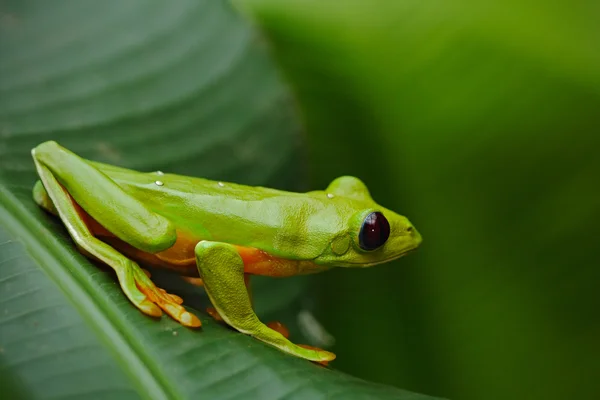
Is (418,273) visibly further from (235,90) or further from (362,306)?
(235,90)

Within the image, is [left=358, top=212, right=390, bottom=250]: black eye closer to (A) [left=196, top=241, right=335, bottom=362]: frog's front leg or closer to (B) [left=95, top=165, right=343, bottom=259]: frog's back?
(B) [left=95, top=165, right=343, bottom=259]: frog's back

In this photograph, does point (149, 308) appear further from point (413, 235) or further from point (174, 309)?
point (413, 235)

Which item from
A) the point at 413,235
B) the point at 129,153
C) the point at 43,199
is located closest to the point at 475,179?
the point at 413,235

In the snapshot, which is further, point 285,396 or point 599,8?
point 599,8

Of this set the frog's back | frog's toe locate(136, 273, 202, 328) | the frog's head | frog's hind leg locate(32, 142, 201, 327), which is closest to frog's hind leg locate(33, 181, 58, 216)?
frog's hind leg locate(32, 142, 201, 327)

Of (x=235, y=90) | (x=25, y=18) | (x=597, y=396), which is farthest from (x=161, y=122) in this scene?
(x=597, y=396)

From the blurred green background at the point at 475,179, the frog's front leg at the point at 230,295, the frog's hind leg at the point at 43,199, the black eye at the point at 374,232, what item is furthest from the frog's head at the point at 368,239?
the frog's hind leg at the point at 43,199

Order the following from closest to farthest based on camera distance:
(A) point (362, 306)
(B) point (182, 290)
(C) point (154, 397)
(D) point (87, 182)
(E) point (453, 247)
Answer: (C) point (154, 397), (D) point (87, 182), (B) point (182, 290), (E) point (453, 247), (A) point (362, 306)
